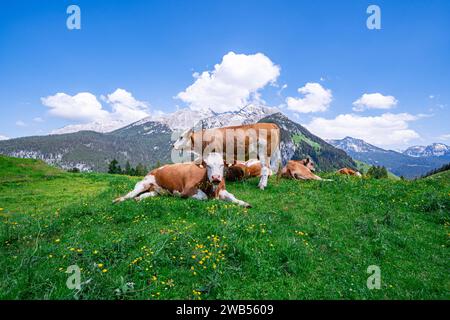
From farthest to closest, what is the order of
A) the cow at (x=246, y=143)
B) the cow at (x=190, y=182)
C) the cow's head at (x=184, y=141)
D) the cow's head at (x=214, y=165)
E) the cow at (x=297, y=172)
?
1. the cow at (x=297, y=172)
2. the cow's head at (x=184, y=141)
3. the cow at (x=246, y=143)
4. the cow at (x=190, y=182)
5. the cow's head at (x=214, y=165)

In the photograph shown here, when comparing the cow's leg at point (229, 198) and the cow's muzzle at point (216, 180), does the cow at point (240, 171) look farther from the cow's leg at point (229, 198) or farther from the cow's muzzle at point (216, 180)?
the cow's muzzle at point (216, 180)

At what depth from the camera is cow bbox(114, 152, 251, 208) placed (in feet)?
37.2

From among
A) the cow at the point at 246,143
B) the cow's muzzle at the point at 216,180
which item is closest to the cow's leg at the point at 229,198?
the cow's muzzle at the point at 216,180

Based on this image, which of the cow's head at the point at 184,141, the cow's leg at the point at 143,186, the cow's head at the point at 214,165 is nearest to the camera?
the cow's head at the point at 214,165

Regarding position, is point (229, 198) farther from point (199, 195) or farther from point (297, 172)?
point (297, 172)

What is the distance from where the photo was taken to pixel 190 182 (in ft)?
38.5

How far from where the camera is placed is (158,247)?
6109mm

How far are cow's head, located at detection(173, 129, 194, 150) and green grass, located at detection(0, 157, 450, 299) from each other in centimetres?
591

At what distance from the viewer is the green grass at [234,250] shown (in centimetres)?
505

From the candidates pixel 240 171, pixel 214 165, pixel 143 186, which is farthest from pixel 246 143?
pixel 143 186

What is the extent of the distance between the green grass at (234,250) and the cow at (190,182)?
121 cm
